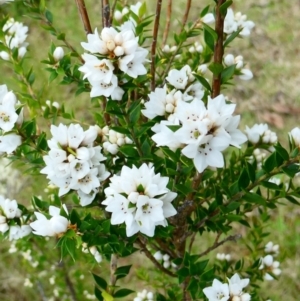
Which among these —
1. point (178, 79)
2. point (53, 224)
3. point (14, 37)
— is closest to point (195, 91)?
point (178, 79)

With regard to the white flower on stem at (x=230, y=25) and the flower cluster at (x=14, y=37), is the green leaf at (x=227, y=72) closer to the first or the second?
the white flower on stem at (x=230, y=25)

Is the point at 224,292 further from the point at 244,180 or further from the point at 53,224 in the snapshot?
the point at 53,224

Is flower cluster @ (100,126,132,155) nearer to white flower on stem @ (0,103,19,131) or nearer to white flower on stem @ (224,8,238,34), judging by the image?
white flower on stem @ (0,103,19,131)

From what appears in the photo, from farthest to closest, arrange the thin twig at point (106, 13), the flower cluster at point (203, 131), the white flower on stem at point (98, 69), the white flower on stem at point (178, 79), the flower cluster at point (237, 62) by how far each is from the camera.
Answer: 1. the flower cluster at point (237, 62)
2. the thin twig at point (106, 13)
3. the white flower on stem at point (178, 79)
4. the white flower on stem at point (98, 69)
5. the flower cluster at point (203, 131)

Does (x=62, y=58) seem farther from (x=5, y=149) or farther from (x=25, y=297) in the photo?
(x=25, y=297)

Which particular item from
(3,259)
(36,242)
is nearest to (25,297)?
(3,259)

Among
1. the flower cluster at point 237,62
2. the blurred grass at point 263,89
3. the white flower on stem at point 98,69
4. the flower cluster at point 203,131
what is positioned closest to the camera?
the flower cluster at point 203,131

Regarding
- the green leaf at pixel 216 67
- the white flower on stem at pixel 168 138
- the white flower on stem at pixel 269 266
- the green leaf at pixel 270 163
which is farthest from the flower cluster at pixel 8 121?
the white flower on stem at pixel 269 266
